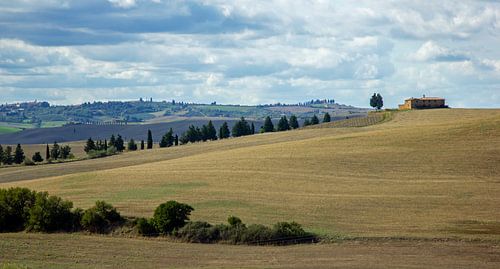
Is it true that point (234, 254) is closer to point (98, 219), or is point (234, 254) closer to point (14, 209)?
point (98, 219)

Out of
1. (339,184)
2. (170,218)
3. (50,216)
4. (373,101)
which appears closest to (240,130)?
(373,101)

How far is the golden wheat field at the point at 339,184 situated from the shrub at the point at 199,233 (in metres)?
3.79

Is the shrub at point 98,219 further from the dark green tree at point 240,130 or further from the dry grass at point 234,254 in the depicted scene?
the dark green tree at point 240,130

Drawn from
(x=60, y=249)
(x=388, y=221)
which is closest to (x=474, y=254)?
(x=388, y=221)

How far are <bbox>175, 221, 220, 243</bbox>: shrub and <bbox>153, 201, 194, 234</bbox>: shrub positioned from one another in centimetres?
80

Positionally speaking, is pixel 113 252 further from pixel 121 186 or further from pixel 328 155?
pixel 328 155

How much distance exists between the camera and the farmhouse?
Answer: 539ft

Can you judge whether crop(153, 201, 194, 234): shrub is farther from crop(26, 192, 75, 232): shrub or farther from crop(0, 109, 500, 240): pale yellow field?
crop(26, 192, 75, 232): shrub

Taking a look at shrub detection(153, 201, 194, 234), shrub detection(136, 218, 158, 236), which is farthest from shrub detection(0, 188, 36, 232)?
shrub detection(153, 201, 194, 234)

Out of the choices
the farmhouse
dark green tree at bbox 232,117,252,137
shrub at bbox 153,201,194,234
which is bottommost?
shrub at bbox 153,201,194,234

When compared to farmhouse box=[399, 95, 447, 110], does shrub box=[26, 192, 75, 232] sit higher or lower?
lower

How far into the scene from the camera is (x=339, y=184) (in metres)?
72.4

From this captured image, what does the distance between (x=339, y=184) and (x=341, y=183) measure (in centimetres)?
49

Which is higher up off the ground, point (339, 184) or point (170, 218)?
point (339, 184)
